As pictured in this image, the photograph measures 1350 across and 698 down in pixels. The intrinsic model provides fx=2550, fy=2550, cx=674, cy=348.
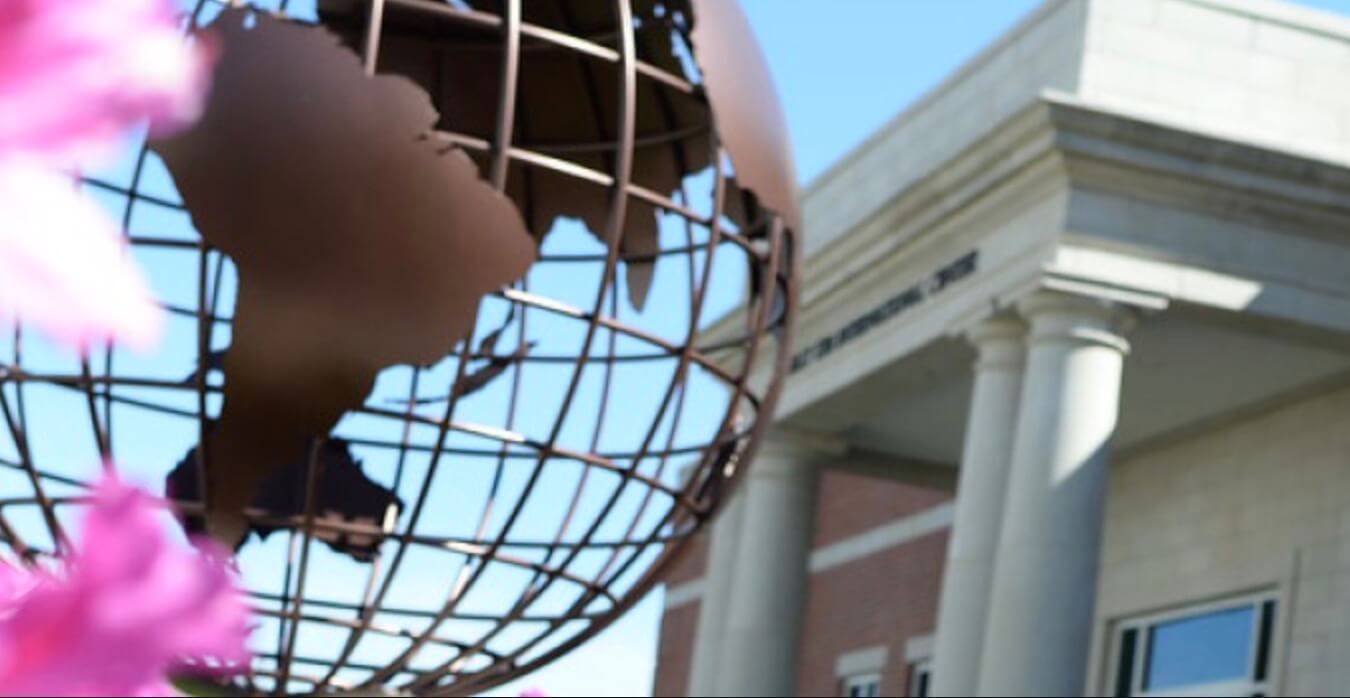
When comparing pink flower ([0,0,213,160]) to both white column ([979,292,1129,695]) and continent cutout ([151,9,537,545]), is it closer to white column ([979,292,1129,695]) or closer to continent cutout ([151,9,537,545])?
continent cutout ([151,9,537,545])

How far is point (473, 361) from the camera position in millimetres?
3156

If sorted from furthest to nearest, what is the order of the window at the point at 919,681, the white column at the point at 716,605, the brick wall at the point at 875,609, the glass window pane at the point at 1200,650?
the brick wall at the point at 875,609, the window at the point at 919,681, the white column at the point at 716,605, the glass window pane at the point at 1200,650

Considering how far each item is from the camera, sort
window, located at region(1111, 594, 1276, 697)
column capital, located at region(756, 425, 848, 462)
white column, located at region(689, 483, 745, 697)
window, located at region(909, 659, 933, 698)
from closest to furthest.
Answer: window, located at region(1111, 594, 1276, 697) → column capital, located at region(756, 425, 848, 462) → white column, located at region(689, 483, 745, 697) → window, located at region(909, 659, 933, 698)

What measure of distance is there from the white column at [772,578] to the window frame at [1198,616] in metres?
3.17

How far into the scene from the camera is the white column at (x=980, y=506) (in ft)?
68.1

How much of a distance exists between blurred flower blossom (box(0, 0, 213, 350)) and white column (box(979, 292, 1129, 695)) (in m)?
18.8

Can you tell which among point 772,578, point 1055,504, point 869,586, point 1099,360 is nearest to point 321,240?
point 1055,504

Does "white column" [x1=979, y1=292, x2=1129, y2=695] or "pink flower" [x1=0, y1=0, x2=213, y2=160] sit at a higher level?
"white column" [x1=979, y1=292, x2=1129, y2=695]

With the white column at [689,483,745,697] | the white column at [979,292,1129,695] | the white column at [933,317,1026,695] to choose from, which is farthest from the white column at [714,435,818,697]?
the white column at [979,292,1129,695]

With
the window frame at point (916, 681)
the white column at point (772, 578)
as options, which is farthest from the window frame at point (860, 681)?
the white column at point (772, 578)

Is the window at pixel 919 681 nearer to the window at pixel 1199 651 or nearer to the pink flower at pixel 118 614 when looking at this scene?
the window at pixel 1199 651

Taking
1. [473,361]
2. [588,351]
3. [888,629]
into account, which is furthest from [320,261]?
[888,629]

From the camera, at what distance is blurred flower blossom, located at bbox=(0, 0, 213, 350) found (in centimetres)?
43

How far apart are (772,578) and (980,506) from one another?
467cm
